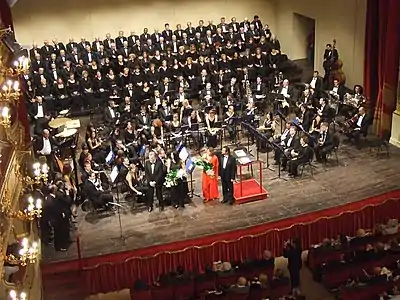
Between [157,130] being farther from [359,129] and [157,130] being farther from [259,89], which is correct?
[359,129]

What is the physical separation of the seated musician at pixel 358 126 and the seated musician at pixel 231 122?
9.77ft

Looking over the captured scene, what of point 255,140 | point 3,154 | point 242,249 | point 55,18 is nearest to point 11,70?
point 3,154

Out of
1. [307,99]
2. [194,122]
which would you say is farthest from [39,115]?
[307,99]

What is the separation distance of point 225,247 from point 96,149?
4542 millimetres

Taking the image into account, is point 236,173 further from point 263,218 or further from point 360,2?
point 360,2

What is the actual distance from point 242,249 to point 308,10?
1207 cm

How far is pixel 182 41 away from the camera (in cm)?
2295

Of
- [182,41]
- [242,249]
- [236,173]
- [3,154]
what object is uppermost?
[182,41]

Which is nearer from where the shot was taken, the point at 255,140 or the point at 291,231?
the point at 291,231

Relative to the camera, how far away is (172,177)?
14.8 metres

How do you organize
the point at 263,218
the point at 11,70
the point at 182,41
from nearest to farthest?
1. the point at 11,70
2. the point at 263,218
3. the point at 182,41

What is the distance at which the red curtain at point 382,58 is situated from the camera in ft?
57.6

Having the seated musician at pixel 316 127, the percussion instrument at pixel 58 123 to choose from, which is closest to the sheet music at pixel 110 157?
the percussion instrument at pixel 58 123

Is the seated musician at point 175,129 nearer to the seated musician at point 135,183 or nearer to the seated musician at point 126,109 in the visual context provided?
the seated musician at point 126,109
